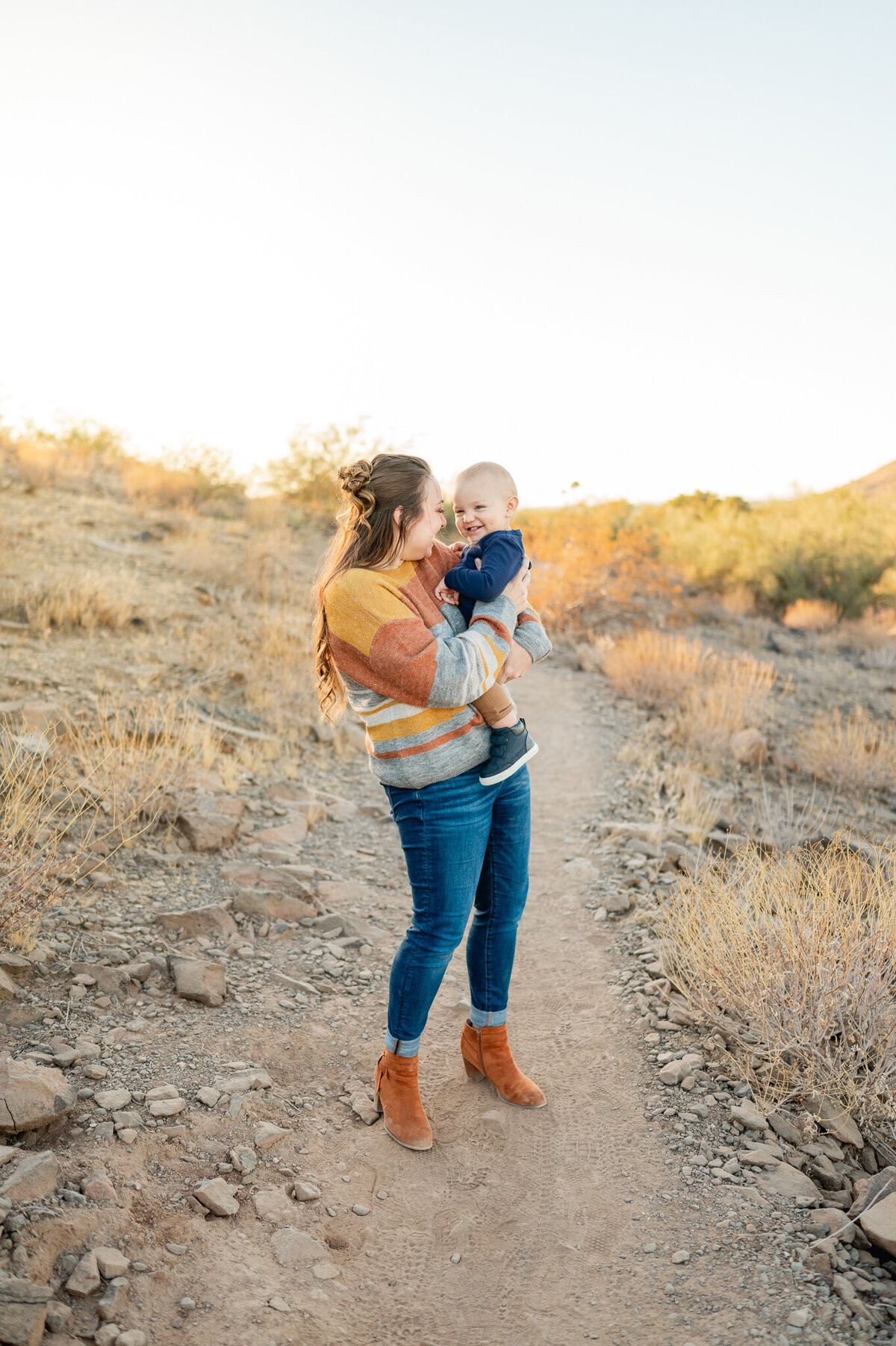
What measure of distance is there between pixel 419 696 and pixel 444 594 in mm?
428

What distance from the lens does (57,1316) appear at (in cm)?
185

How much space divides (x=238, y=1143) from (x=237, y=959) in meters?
1.12

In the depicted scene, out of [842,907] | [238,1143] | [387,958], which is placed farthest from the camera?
[387,958]

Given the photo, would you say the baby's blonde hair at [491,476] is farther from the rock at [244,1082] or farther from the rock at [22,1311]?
the rock at [22,1311]

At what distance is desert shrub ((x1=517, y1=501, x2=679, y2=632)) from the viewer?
11.9m

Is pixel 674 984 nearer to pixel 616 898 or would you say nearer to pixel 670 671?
pixel 616 898

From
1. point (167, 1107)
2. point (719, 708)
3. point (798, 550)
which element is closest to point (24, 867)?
point (167, 1107)

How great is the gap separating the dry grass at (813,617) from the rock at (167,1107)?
1450cm

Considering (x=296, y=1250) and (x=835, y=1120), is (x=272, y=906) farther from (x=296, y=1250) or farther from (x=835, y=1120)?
(x=835, y=1120)

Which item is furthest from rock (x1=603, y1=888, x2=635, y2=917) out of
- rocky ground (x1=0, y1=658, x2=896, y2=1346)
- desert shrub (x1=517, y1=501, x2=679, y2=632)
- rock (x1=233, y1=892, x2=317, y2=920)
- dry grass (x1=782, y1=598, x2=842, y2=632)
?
dry grass (x1=782, y1=598, x2=842, y2=632)

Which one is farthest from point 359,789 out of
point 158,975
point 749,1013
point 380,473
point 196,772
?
point 380,473

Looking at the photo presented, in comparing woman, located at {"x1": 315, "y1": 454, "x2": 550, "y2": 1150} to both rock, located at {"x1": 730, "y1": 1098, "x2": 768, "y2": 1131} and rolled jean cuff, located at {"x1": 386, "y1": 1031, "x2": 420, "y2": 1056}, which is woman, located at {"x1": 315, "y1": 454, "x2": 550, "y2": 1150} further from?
rock, located at {"x1": 730, "y1": 1098, "x2": 768, "y2": 1131}

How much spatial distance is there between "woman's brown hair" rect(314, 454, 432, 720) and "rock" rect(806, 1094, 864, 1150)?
7.19 feet

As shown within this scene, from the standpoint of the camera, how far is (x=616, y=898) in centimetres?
439
